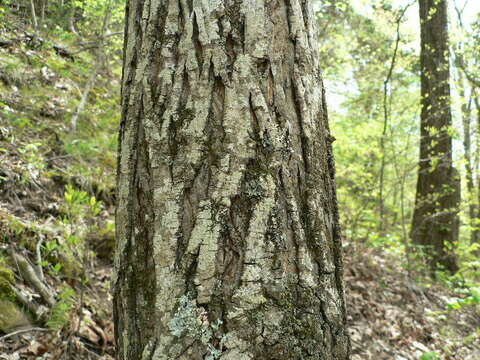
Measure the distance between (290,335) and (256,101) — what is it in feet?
2.11

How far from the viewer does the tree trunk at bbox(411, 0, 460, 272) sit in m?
6.32

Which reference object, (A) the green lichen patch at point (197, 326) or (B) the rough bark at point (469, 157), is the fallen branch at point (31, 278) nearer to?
(A) the green lichen patch at point (197, 326)

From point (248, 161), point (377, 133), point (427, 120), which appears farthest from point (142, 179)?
point (427, 120)

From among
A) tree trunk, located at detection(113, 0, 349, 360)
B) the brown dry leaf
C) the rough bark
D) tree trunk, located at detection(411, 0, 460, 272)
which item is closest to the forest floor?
the brown dry leaf

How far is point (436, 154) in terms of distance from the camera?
6.40m

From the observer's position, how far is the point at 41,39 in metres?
5.73

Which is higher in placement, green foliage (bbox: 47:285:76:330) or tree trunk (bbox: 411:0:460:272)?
tree trunk (bbox: 411:0:460:272)

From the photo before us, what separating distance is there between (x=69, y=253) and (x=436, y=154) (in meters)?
6.09

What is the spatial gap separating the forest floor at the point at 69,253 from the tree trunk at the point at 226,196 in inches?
55.3

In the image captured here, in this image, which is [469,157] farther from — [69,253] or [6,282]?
[6,282]

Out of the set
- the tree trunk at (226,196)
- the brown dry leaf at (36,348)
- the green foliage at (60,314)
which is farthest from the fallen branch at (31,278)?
the tree trunk at (226,196)

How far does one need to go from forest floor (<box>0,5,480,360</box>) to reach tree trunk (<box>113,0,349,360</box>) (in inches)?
55.3

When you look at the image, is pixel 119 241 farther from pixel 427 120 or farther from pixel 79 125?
pixel 427 120

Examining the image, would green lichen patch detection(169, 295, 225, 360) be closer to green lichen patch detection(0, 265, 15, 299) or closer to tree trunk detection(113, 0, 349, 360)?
tree trunk detection(113, 0, 349, 360)
